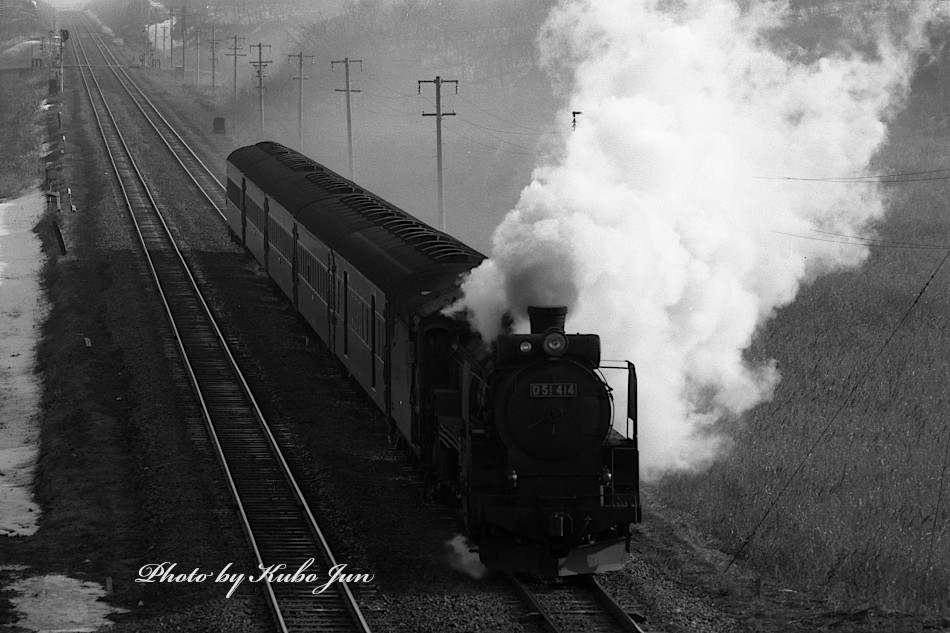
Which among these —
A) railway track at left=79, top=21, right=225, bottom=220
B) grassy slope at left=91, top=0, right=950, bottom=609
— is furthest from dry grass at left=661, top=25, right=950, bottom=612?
railway track at left=79, top=21, right=225, bottom=220

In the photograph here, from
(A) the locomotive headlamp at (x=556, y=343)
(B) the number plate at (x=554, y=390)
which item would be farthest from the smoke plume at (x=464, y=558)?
(A) the locomotive headlamp at (x=556, y=343)

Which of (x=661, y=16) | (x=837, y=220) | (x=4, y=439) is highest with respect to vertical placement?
(x=661, y=16)

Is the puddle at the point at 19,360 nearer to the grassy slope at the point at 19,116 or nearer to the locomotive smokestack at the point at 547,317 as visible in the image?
the grassy slope at the point at 19,116

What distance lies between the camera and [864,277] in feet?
114

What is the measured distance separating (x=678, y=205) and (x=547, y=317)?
25.9 feet

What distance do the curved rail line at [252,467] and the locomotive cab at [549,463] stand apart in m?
1.98

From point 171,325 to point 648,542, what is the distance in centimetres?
1644

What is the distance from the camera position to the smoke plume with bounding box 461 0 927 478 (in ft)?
51.6

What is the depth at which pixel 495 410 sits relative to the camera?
14094 mm

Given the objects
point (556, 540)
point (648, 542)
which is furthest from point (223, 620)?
point (648, 542)

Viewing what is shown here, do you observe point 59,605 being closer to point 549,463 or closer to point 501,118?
point 549,463

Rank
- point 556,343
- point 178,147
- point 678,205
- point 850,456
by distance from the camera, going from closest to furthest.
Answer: point 556,343 → point 850,456 → point 678,205 → point 178,147

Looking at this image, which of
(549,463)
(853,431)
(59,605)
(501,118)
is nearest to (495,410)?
(549,463)

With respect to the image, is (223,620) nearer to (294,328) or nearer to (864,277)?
(294,328)
